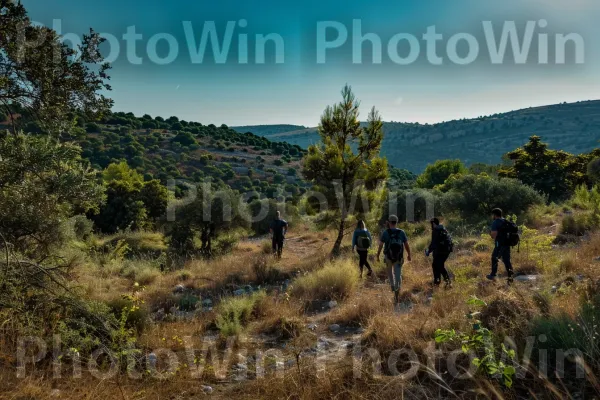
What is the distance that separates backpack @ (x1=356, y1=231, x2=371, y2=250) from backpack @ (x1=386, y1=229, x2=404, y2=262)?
75.1 inches

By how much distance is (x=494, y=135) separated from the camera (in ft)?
499

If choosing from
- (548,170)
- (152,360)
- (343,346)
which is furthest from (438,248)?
(548,170)

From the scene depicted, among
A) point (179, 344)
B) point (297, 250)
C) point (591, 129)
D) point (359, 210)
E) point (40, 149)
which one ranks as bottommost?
point (297, 250)

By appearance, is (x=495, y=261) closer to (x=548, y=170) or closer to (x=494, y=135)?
(x=548, y=170)

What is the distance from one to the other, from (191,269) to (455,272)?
26.3 ft

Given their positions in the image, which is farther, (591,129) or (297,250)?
(591,129)

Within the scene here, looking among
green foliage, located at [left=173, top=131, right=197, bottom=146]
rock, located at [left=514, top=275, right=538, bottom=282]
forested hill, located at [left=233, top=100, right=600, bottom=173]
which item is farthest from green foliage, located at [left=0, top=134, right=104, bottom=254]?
forested hill, located at [left=233, top=100, right=600, bottom=173]

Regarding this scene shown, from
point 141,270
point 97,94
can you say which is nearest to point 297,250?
point 141,270

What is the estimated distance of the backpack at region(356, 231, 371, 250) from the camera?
9.63m

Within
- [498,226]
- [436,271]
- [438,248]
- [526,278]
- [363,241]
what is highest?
[498,226]

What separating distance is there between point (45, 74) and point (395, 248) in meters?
6.48

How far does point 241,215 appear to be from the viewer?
723 inches

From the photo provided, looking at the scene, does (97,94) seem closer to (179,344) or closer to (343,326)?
(179,344)

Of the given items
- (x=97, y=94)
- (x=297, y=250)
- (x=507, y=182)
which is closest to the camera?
(x=97, y=94)
